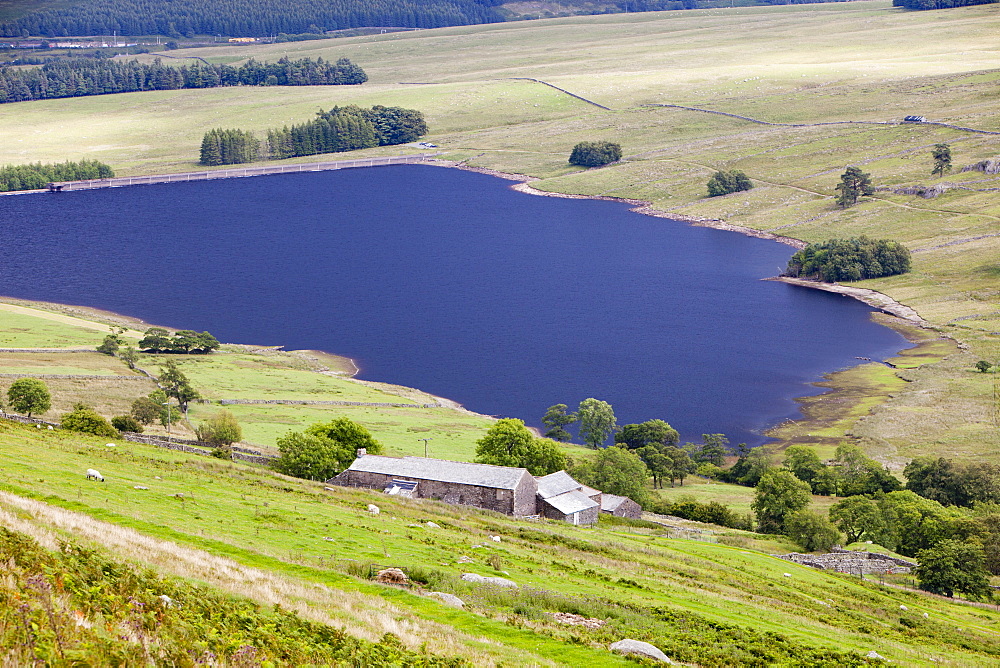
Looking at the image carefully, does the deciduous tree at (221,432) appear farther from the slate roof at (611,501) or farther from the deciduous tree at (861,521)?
the deciduous tree at (861,521)

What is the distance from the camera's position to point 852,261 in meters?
163

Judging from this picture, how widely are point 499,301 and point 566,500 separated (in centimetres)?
8067

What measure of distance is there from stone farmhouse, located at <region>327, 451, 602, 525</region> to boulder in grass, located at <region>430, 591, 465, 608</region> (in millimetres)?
33325

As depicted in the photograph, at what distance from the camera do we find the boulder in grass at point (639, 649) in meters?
27.4

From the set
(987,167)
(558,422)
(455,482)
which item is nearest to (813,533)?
(455,482)

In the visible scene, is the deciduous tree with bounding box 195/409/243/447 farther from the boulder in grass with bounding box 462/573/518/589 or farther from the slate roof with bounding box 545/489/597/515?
the boulder in grass with bounding box 462/573/518/589

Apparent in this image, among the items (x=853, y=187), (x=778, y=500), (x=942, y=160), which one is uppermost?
(x=942, y=160)

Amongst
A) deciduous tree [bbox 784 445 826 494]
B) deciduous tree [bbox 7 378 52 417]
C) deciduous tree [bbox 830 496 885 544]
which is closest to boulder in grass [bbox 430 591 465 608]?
deciduous tree [bbox 830 496 885 544]

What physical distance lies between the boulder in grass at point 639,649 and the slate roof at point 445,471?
1413 inches

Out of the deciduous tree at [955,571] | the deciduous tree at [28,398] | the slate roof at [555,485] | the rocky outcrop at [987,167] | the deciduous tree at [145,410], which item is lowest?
the deciduous tree at [955,571]

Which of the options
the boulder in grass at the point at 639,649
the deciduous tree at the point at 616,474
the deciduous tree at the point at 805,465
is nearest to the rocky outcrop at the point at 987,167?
the deciduous tree at the point at 805,465

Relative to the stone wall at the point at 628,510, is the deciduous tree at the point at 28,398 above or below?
above

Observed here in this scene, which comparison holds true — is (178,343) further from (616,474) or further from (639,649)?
(639,649)

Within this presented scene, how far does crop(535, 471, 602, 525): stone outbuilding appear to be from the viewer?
66062mm
